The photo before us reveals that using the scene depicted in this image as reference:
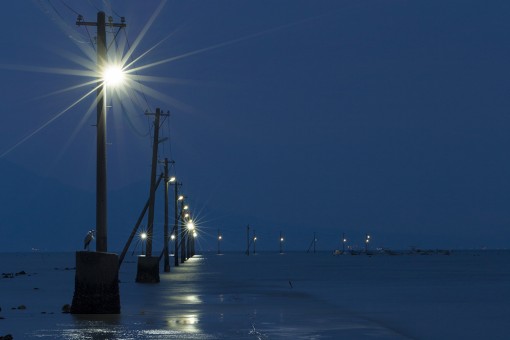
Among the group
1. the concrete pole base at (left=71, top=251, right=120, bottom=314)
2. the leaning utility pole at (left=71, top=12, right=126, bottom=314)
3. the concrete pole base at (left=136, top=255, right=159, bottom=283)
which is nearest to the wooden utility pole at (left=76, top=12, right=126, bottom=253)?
the leaning utility pole at (left=71, top=12, right=126, bottom=314)

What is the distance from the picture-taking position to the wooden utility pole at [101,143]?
27.5 metres

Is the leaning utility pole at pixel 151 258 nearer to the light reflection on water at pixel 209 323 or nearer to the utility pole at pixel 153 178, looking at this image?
the utility pole at pixel 153 178

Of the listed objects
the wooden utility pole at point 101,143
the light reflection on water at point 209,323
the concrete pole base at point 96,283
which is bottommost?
the light reflection on water at point 209,323

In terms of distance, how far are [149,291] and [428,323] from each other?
18.0 m

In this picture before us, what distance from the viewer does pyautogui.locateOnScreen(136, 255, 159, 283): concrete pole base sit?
52.7 meters

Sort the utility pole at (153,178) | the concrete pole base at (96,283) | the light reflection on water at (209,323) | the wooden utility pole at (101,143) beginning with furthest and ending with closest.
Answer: the utility pole at (153,178) < the wooden utility pole at (101,143) < the concrete pole base at (96,283) < the light reflection on water at (209,323)

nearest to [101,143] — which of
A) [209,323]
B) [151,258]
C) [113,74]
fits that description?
[113,74]

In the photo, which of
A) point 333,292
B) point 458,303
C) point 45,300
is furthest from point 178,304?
point 333,292

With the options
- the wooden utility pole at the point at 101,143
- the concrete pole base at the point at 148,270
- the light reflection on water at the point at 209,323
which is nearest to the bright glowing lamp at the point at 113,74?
the wooden utility pole at the point at 101,143

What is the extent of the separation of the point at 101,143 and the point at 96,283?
4451 mm

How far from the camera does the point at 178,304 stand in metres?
36.0

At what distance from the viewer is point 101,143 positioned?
2775cm

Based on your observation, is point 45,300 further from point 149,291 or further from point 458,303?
point 458,303

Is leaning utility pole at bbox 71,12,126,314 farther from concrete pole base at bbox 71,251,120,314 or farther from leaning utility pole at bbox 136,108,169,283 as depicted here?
leaning utility pole at bbox 136,108,169,283
